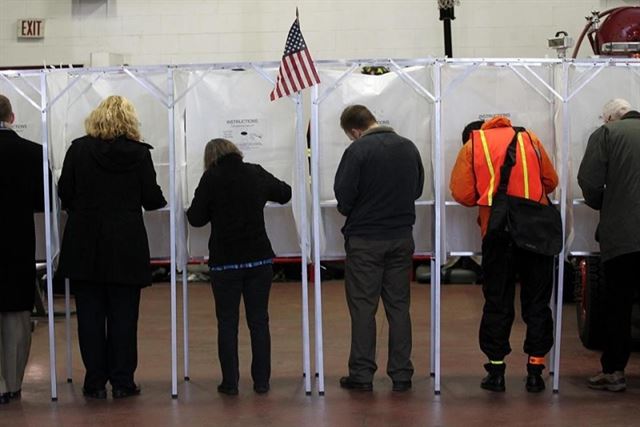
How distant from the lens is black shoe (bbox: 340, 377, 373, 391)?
22.0 ft

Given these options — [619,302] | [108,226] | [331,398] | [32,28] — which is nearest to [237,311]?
[331,398]

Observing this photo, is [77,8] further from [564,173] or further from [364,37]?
[564,173]

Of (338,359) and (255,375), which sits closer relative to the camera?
(255,375)

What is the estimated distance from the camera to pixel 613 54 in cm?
891

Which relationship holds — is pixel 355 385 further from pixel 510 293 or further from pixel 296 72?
pixel 296 72

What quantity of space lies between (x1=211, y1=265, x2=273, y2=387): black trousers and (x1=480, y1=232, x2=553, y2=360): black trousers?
130 centimetres

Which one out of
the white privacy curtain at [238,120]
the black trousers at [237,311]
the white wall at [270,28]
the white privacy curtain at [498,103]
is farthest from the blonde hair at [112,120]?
the white wall at [270,28]

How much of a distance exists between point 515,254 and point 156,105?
2383mm

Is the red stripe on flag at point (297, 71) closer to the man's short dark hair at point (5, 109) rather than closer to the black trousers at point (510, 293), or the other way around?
the black trousers at point (510, 293)

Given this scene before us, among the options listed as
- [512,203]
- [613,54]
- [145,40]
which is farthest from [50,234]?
[145,40]

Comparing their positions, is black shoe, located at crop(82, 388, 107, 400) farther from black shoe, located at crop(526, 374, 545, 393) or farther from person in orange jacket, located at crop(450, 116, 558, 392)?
black shoe, located at crop(526, 374, 545, 393)

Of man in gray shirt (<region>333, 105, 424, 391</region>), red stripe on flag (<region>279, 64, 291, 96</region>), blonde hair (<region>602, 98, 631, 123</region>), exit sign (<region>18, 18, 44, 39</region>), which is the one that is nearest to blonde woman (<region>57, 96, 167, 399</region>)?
red stripe on flag (<region>279, 64, 291, 96</region>)

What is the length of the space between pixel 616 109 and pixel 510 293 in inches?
48.8

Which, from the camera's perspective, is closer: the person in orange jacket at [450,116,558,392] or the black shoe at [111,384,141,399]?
the person in orange jacket at [450,116,558,392]
